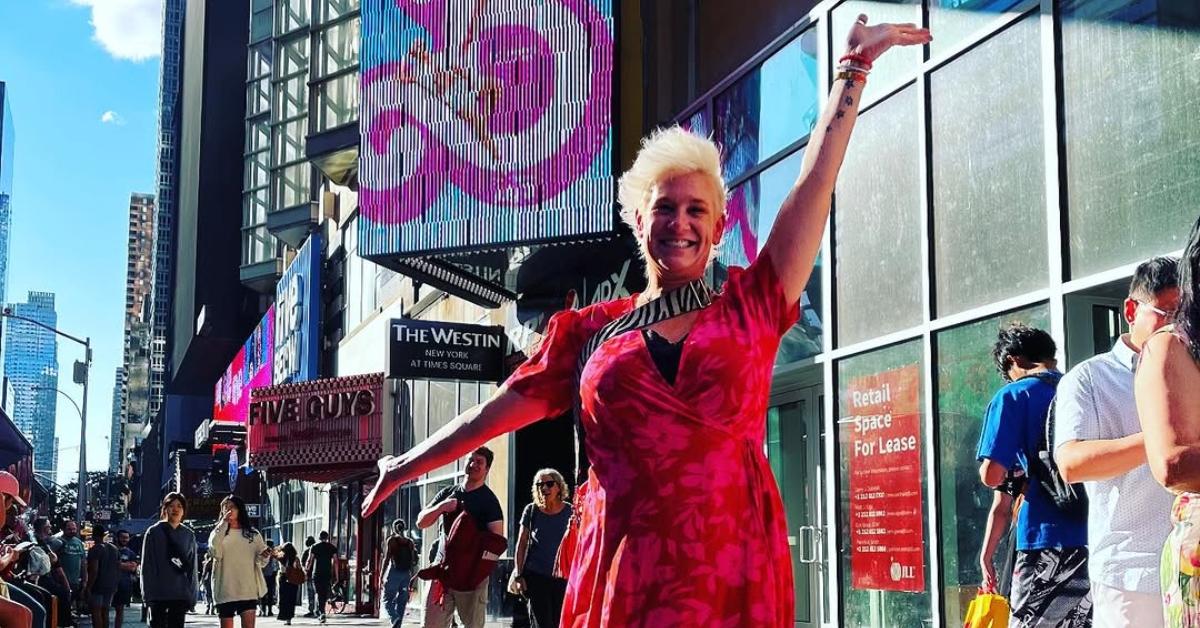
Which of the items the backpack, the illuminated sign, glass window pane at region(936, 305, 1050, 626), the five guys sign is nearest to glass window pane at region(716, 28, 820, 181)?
glass window pane at region(936, 305, 1050, 626)

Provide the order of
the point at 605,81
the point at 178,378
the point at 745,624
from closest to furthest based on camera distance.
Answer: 1. the point at 745,624
2. the point at 605,81
3. the point at 178,378

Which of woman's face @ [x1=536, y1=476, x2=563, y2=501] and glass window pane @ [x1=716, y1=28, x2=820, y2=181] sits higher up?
glass window pane @ [x1=716, y1=28, x2=820, y2=181]

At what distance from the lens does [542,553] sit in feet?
37.5

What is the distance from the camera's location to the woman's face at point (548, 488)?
452 inches

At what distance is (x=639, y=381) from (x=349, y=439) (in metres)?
29.7

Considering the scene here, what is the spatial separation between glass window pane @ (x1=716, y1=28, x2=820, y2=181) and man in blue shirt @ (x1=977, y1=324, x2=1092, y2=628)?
287 inches

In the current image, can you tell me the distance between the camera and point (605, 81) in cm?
1759

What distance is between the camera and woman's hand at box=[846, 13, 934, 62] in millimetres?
2971

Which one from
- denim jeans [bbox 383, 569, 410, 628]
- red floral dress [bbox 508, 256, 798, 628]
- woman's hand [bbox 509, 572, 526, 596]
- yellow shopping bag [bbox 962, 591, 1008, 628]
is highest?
red floral dress [bbox 508, 256, 798, 628]

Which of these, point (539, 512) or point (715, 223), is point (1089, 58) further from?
point (715, 223)

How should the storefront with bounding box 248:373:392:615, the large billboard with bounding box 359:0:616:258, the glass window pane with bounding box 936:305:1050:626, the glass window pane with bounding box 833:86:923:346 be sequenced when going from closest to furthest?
the glass window pane with bounding box 936:305:1050:626, the glass window pane with bounding box 833:86:923:346, the large billboard with bounding box 359:0:616:258, the storefront with bounding box 248:373:392:615

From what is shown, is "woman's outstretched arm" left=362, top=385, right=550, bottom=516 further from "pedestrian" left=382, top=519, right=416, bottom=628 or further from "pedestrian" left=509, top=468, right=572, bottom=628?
"pedestrian" left=382, top=519, right=416, bottom=628

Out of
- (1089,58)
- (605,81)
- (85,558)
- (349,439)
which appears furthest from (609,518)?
(349,439)

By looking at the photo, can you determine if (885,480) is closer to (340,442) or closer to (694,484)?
(694,484)
